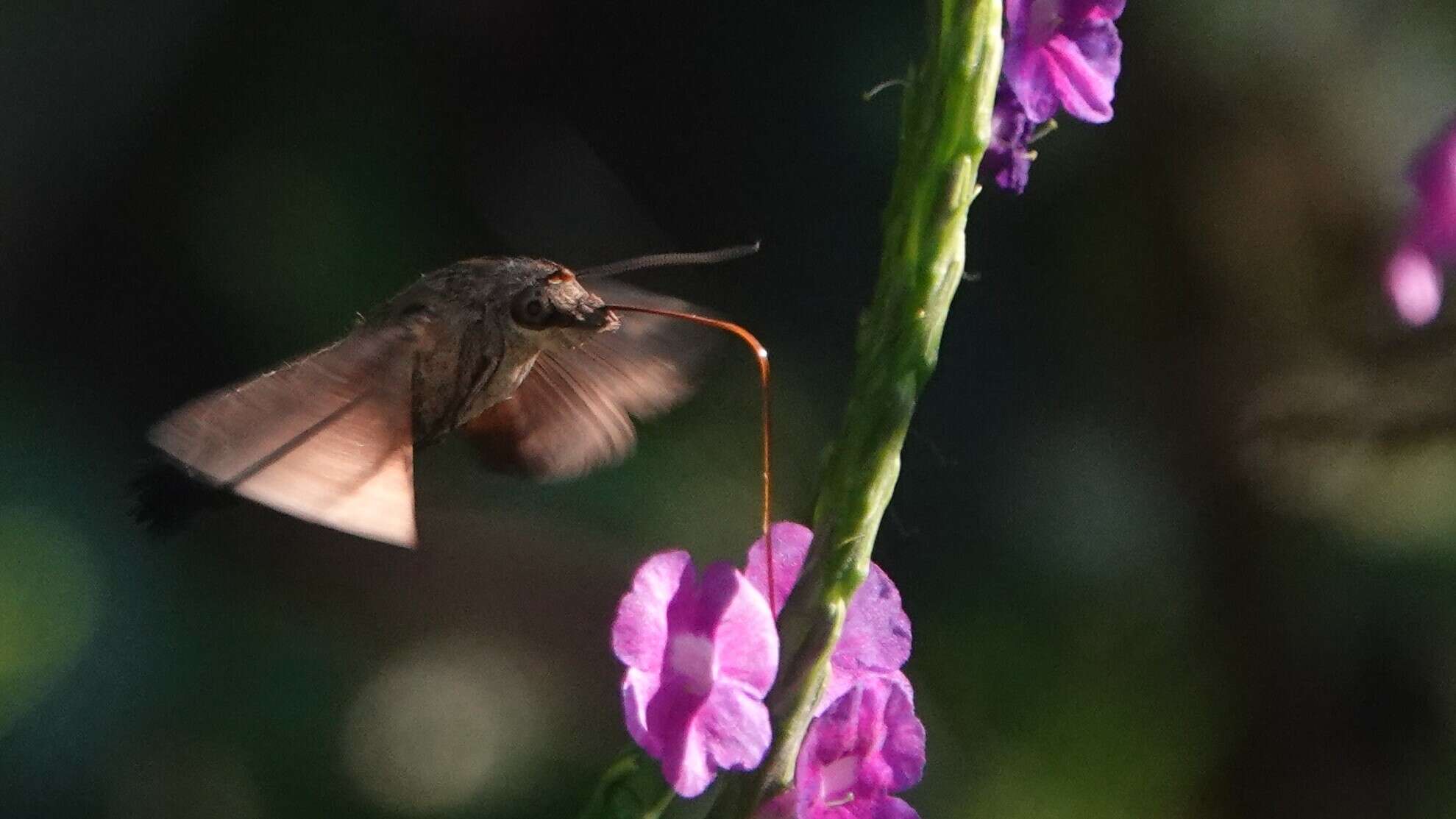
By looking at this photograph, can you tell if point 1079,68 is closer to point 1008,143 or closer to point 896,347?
point 1008,143

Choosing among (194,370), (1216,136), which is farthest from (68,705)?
(1216,136)

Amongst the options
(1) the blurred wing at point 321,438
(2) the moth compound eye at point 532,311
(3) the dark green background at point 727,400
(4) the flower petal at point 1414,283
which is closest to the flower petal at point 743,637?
(1) the blurred wing at point 321,438

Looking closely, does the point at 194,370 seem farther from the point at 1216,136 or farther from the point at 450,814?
the point at 1216,136

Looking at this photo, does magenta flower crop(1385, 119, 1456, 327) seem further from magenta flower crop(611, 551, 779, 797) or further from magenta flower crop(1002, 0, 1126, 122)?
magenta flower crop(611, 551, 779, 797)

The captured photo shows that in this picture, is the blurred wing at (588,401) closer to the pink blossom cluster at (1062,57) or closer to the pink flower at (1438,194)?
the pink blossom cluster at (1062,57)

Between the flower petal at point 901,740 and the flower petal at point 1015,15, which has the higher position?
the flower petal at point 1015,15

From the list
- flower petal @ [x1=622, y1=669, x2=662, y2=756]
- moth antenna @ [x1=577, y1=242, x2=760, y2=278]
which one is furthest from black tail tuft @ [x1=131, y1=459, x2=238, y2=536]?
flower petal @ [x1=622, y1=669, x2=662, y2=756]
